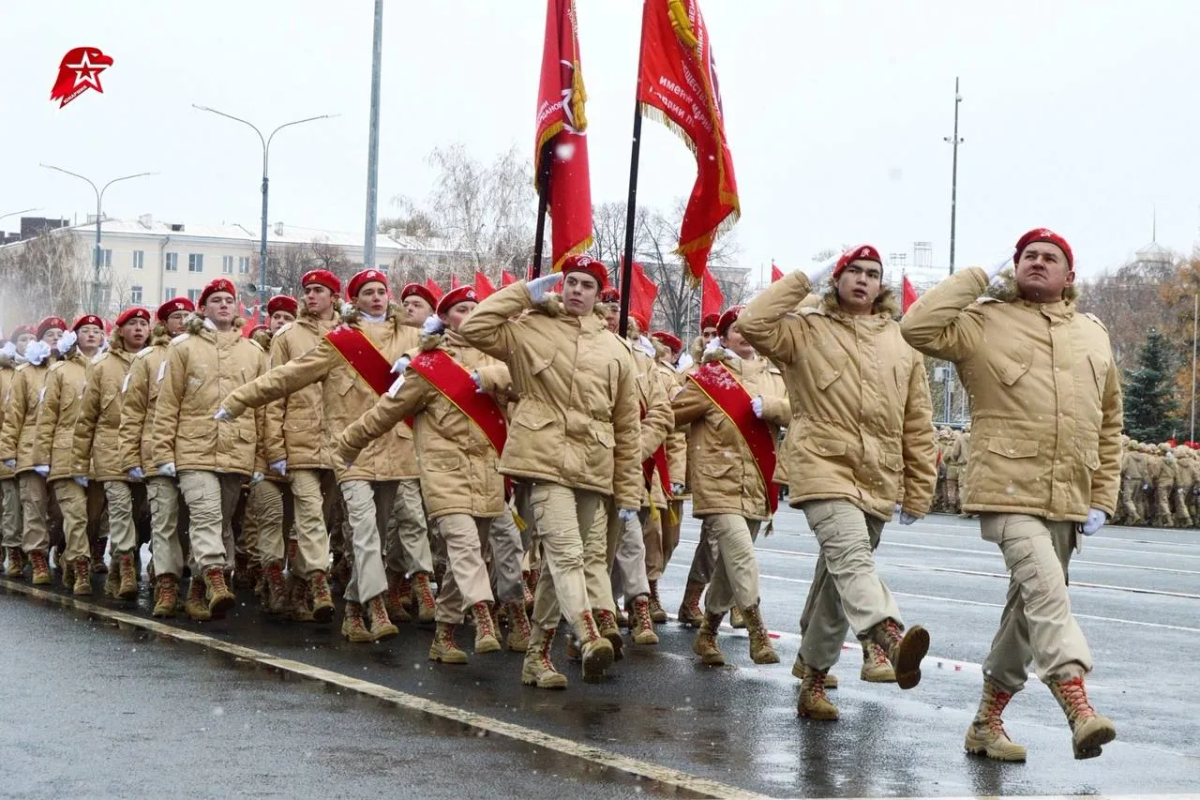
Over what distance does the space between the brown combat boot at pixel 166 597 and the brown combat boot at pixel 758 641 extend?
3.93 m

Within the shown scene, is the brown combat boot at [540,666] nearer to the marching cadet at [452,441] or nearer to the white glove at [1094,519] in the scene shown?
the marching cadet at [452,441]

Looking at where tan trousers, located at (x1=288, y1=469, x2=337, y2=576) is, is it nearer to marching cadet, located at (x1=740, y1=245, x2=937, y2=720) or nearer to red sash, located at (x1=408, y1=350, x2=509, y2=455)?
red sash, located at (x1=408, y1=350, x2=509, y2=455)

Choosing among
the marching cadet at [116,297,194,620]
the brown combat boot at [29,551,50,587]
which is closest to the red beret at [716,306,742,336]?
→ the marching cadet at [116,297,194,620]

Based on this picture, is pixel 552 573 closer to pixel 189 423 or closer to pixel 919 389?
pixel 919 389

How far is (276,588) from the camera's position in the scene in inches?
480

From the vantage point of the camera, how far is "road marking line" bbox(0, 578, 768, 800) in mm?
6773

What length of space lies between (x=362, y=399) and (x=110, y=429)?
3.05 metres

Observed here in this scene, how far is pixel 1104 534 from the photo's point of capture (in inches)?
1117

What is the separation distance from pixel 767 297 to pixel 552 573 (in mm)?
1762

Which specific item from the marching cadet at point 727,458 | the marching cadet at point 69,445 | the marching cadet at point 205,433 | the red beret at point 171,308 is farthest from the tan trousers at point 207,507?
the marching cadet at point 727,458

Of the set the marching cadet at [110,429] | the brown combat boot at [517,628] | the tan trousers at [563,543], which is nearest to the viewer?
the tan trousers at [563,543]

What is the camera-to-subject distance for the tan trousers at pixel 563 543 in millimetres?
9000

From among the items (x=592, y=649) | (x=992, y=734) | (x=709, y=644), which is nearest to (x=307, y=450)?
(x=709, y=644)

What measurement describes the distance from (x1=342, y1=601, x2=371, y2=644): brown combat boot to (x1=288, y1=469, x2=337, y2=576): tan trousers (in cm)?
58
